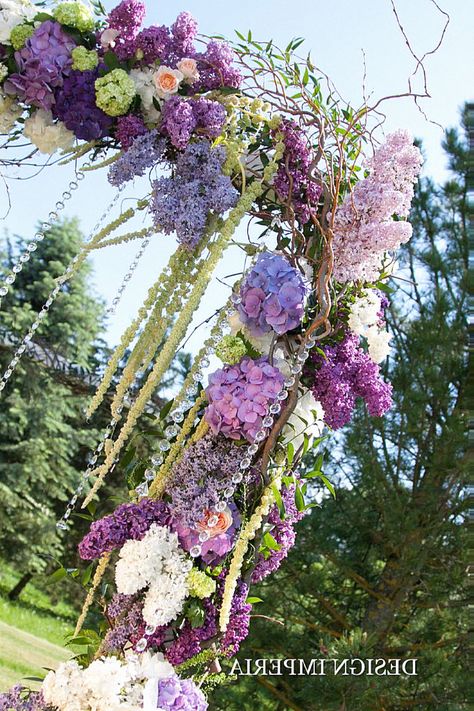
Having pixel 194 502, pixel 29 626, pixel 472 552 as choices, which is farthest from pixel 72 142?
pixel 29 626

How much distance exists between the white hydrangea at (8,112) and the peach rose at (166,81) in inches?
13.6

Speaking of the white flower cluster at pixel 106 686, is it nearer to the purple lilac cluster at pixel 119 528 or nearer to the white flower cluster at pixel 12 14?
the purple lilac cluster at pixel 119 528

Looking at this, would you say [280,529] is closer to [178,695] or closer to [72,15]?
[178,695]

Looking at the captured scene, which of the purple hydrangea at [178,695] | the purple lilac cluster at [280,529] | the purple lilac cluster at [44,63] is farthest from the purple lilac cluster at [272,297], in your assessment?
the purple hydrangea at [178,695]

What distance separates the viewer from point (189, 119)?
1.86 m

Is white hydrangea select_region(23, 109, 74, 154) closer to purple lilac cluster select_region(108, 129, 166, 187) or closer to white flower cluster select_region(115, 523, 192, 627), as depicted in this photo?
purple lilac cluster select_region(108, 129, 166, 187)

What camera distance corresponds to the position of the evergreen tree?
13.3 feet

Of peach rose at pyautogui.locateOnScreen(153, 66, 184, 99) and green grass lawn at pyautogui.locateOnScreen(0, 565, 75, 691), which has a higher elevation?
peach rose at pyautogui.locateOnScreen(153, 66, 184, 99)

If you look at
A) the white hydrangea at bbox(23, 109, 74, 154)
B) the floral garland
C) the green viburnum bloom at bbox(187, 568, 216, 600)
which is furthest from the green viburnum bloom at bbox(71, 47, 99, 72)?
the green viburnum bloom at bbox(187, 568, 216, 600)

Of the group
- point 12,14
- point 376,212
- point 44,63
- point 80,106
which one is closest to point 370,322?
point 376,212

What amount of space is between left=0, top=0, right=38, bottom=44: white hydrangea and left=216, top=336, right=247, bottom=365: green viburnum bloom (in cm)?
87

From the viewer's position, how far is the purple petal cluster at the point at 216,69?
1962mm

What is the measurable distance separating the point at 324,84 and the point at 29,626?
310 inches

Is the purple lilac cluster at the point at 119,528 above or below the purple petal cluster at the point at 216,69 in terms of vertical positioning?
below
